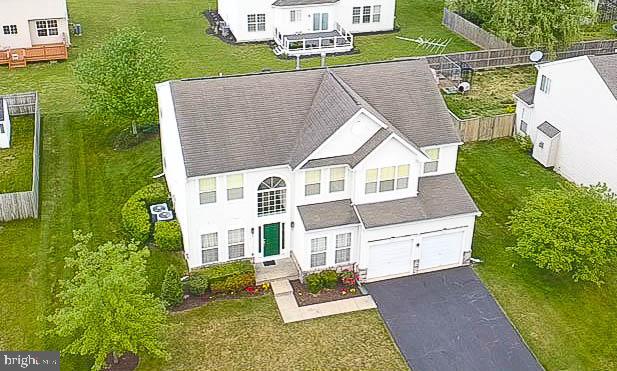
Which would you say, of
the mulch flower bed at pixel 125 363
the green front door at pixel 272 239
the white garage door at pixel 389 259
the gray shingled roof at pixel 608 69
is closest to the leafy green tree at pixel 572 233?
the white garage door at pixel 389 259

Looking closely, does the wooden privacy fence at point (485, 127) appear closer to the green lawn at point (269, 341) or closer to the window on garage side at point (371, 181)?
the window on garage side at point (371, 181)

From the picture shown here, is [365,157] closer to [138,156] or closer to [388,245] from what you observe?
[388,245]

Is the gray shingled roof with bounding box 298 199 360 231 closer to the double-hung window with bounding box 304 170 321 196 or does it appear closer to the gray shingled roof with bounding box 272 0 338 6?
the double-hung window with bounding box 304 170 321 196

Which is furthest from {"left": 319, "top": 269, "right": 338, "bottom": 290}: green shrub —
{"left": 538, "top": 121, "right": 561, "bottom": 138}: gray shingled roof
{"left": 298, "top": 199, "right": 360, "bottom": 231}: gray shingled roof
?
{"left": 538, "top": 121, "right": 561, "bottom": 138}: gray shingled roof

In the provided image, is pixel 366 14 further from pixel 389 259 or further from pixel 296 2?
pixel 389 259

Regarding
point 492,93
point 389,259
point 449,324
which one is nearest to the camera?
point 449,324

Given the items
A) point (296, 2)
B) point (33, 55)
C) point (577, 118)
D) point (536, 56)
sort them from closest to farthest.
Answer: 1. point (577, 118)
2. point (536, 56)
3. point (33, 55)
4. point (296, 2)

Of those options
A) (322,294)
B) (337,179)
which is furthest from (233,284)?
(337,179)
